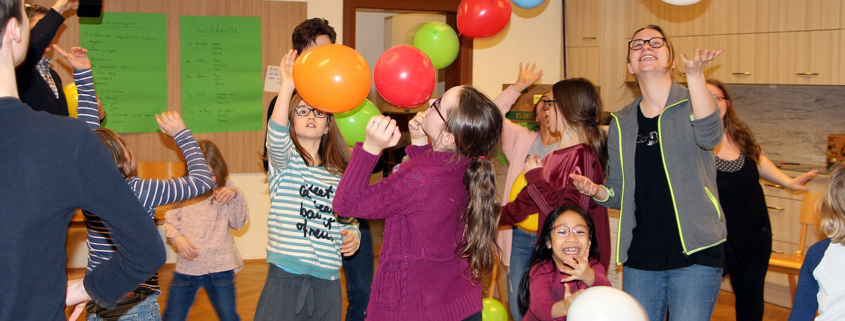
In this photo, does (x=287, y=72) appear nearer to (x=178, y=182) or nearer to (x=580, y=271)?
(x=178, y=182)

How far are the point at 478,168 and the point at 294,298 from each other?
769mm

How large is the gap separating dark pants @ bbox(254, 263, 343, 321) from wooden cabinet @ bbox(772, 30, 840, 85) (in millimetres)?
3454

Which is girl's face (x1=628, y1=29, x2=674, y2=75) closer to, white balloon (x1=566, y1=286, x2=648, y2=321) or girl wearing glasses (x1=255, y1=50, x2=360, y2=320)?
white balloon (x1=566, y1=286, x2=648, y2=321)

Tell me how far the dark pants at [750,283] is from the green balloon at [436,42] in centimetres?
161

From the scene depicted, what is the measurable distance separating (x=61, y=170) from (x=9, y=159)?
2.8 inches

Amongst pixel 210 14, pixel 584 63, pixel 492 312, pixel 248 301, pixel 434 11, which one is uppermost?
pixel 434 11

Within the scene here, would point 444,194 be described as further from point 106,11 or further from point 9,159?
point 106,11

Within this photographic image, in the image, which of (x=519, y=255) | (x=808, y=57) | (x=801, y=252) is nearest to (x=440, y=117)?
(x=519, y=255)

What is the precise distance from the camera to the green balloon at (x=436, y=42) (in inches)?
112

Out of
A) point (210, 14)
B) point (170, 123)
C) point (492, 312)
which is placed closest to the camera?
point (170, 123)

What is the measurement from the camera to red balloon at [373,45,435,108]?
2080mm

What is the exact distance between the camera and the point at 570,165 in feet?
7.52

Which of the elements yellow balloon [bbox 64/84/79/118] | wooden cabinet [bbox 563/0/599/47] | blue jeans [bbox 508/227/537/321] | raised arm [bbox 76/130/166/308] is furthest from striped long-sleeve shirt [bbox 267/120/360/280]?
wooden cabinet [bbox 563/0/599/47]

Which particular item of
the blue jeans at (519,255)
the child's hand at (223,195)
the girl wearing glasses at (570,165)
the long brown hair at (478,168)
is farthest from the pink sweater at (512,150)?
the child's hand at (223,195)
